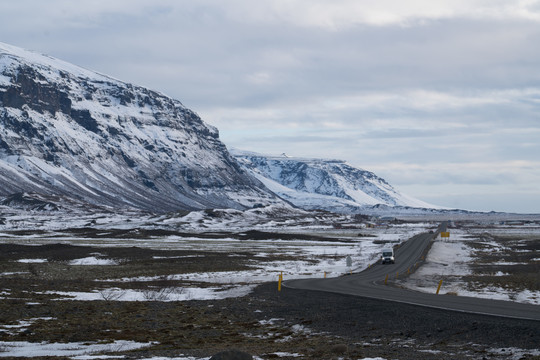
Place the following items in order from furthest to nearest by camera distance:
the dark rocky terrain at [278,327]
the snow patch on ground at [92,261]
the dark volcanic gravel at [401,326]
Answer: the snow patch on ground at [92,261]
the dark rocky terrain at [278,327]
the dark volcanic gravel at [401,326]

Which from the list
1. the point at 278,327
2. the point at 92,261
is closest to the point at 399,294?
the point at 278,327

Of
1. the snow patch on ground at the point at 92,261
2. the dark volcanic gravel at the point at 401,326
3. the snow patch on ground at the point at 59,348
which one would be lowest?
the snow patch on ground at the point at 92,261

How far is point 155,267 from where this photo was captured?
62656 mm

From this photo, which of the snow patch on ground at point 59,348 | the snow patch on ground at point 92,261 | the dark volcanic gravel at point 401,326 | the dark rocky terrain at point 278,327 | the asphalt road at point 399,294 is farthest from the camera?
the snow patch on ground at point 92,261

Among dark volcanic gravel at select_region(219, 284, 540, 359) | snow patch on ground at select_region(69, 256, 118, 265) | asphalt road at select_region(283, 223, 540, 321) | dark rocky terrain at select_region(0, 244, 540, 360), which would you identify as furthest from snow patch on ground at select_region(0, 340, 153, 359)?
snow patch on ground at select_region(69, 256, 118, 265)

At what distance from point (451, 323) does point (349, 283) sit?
72.3 feet

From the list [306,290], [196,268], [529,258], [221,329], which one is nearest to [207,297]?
[306,290]

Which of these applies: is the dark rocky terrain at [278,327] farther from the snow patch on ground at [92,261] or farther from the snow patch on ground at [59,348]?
the snow patch on ground at [92,261]

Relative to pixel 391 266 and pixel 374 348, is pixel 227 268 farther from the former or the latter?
pixel 374 348

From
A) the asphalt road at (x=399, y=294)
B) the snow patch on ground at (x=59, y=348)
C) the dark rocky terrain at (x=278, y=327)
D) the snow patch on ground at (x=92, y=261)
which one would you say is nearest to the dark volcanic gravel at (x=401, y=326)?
the dark rocky terrain at (x=278, y=327)

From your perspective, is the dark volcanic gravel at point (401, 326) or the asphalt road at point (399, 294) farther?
the asphalt road at point (399, 294)

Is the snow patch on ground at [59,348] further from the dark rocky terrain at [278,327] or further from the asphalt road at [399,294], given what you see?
the asphalt road at [399,294]

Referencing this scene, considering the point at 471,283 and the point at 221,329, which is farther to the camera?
the point at 471,283

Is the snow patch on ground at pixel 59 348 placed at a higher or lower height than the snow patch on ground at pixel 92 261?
higher
